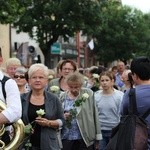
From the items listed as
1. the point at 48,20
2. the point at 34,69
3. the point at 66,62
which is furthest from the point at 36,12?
the point at 34,69

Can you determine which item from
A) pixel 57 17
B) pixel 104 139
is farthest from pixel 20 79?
pixel 57 17

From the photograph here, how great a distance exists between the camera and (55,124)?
233 inches

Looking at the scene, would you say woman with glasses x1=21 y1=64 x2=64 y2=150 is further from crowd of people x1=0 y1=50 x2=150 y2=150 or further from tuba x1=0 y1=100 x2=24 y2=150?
tuba x1=0 y1=100 x2=24 y2=150

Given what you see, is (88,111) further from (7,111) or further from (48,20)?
(48,20)

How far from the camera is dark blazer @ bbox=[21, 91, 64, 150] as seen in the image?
19.4 feet

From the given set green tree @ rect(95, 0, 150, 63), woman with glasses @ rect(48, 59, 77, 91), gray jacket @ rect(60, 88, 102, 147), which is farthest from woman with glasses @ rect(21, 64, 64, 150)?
green tree @ rect(95, 0, 150, 63)

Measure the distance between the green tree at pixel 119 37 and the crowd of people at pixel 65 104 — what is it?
133ft

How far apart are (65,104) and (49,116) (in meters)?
1.46

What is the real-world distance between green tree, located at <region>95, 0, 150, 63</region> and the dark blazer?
43.6m

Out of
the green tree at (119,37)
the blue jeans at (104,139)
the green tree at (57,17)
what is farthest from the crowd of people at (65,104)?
the green tree at (119,37)

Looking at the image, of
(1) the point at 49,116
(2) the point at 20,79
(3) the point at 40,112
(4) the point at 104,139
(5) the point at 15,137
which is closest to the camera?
(5) the point at 15,137

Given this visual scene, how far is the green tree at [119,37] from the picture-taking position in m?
50.8

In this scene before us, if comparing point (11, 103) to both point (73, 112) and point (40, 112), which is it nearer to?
point (40, 112)

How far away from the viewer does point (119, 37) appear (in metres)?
51.2
